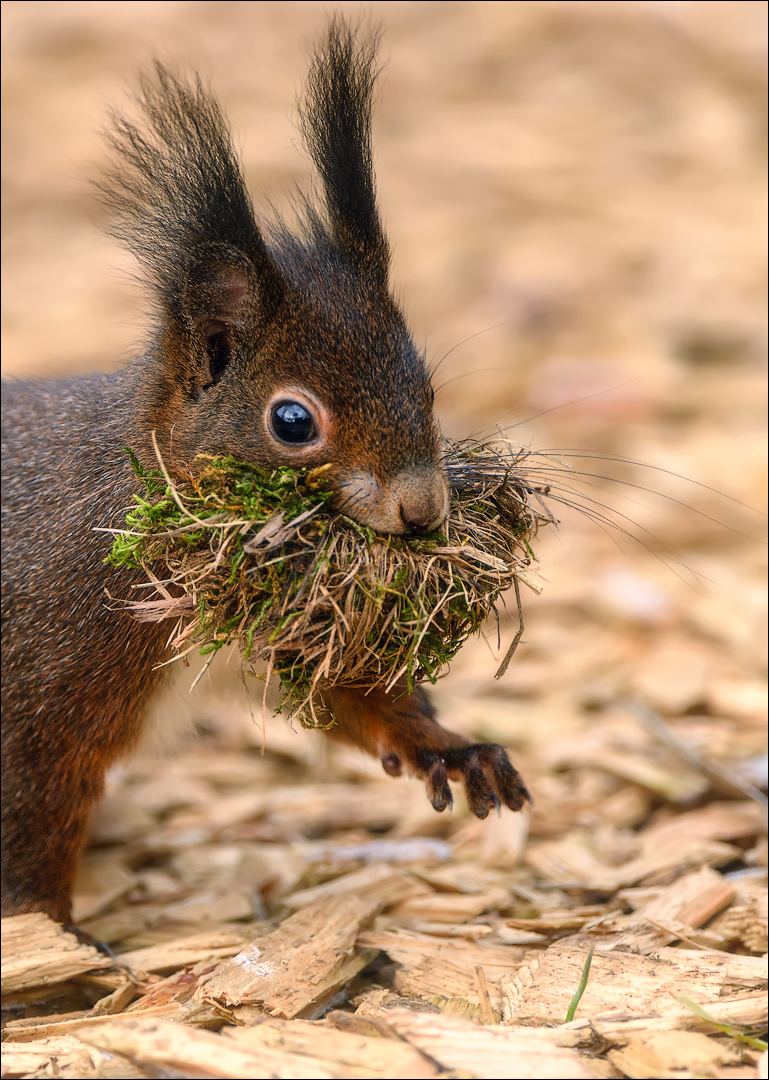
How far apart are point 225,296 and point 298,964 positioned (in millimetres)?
1626

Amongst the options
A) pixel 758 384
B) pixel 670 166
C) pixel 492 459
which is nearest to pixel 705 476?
pixel 758 384

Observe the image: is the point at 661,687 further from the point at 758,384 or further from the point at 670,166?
the point at 670,166

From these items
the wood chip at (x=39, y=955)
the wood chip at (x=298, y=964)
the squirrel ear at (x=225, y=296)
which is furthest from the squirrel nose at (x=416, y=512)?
the wood chip at (x=39, y=955)

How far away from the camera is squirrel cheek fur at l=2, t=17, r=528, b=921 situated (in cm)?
248

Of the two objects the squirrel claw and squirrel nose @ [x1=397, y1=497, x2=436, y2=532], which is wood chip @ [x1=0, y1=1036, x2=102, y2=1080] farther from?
squirrel nose @ [x1=397, y1=497, x2=436, y2=532]

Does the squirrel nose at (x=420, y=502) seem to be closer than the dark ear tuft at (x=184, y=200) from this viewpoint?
Yes

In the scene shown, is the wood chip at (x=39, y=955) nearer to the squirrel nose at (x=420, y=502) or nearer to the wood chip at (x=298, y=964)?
the wood chip at (x=298, y=964)

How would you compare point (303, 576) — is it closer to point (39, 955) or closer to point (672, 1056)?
point (672, 1056)

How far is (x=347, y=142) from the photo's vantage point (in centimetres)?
271

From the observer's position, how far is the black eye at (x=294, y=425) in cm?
244

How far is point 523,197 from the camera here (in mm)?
8578

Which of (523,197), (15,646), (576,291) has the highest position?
(523,197)

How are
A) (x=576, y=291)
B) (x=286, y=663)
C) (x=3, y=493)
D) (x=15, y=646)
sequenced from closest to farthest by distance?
(x=286, y=663) < (x=15, y=646) < (x=3, y=493) < (x=576, y=291)

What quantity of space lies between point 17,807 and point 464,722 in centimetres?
205
